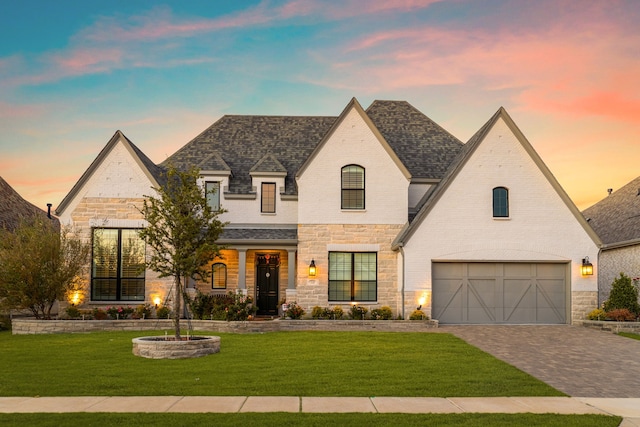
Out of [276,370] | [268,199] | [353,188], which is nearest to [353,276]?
[353,188]

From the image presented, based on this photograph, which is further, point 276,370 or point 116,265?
point 116,265

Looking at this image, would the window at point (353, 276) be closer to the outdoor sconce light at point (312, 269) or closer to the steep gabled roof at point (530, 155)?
the outdoor sconce light at point (312, 269)

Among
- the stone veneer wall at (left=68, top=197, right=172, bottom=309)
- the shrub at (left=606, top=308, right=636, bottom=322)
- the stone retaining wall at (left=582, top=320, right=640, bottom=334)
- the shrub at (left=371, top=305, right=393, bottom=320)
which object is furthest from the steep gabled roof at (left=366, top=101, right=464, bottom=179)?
the stone veneer wall at (left=68, top=197, right=172, bottom=309)

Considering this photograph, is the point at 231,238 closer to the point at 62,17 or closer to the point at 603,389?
the point at 62,17

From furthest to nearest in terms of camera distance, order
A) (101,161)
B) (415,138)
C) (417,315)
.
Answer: (415,138), (101,161), (417,315)

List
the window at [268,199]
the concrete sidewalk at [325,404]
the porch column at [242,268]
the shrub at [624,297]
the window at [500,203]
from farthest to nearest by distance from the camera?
1. the window at [268,199]
2. the porch column at [242,268]
3. the window at [500,203]
4. the shrub at [624,297]
5. the concrete sidewalk at [325,404]

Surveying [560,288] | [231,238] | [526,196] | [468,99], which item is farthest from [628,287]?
[231,238]

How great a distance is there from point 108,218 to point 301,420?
58.4ft

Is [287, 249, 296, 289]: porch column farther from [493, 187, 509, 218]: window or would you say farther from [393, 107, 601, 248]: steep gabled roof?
[493, 187, 509, 218]: window

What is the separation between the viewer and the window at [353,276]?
24.4 metres

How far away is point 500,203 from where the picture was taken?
23.7 metres

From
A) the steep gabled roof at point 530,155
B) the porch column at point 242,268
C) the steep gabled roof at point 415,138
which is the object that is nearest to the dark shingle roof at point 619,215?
the steep gabled roof at point 530,155

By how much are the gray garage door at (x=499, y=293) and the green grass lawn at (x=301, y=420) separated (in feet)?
46.8

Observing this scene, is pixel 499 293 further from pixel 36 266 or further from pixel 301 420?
pixel 36 266
